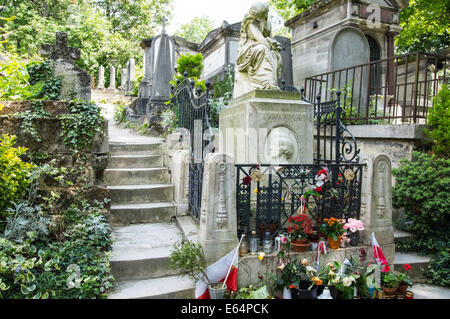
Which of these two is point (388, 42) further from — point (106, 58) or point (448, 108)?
point (106, 58)

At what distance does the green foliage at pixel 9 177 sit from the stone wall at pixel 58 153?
0.37 m

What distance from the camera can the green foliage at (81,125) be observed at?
151 inches

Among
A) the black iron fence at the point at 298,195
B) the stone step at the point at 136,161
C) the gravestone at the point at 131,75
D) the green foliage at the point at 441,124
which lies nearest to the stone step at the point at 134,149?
the stone step at the point at 136,161

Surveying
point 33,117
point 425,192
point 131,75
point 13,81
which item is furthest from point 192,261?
point 131,75

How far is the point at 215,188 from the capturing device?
308 cm

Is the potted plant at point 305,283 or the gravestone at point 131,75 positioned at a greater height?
the gravestone at point 131,75

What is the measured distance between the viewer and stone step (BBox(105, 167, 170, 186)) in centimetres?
517

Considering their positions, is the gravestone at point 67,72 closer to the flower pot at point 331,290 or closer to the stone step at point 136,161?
the stone step at point 136,161

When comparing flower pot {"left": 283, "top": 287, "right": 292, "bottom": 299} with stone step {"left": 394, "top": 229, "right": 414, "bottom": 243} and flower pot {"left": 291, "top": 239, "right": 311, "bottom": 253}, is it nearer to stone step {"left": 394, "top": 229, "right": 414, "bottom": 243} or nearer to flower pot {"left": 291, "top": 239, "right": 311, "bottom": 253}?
flower pot {"left": 291, "top": 239, "right": 311, "bottom": 253}

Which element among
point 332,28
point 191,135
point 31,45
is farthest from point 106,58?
point 191,135

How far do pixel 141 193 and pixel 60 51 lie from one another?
280 cm

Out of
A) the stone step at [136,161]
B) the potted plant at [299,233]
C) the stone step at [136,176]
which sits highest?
the stone step at [136,161]

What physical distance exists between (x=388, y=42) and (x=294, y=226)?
344 inches

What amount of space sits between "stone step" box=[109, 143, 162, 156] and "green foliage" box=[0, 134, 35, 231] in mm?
2563
